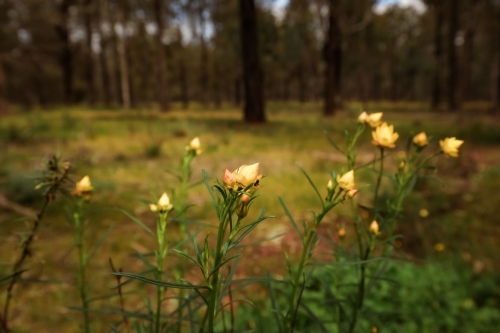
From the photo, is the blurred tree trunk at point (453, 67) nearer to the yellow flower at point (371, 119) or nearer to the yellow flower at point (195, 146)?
the yellow flower at point (371, 119)

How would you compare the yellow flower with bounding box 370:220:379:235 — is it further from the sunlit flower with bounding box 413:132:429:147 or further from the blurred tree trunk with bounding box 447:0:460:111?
the blurred tree trunk with bounding box 447:0:460:111

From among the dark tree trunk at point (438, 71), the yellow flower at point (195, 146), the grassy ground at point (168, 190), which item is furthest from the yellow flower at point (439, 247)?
the dark tree trunk at point (438, 71)

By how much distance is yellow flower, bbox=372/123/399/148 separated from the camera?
863 millimetres

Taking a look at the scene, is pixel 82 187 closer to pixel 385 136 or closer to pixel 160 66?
pixel 385 136

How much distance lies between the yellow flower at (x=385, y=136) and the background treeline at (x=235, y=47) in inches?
360

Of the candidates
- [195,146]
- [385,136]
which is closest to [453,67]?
[385,136]

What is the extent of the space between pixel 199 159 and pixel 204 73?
1903 cm

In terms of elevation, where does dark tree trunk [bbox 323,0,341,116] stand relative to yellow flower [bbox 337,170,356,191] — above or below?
above

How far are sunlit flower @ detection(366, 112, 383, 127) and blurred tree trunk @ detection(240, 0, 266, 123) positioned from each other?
8462 mm

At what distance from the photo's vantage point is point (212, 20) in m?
23.8

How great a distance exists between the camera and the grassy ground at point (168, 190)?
2.06 m

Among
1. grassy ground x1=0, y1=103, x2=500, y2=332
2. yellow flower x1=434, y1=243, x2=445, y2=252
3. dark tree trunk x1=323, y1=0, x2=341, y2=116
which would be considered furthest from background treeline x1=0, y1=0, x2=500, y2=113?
yellow flower x1=434, y1=243, x2=445, y2=252

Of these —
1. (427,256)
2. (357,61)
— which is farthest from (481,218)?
(357,61)

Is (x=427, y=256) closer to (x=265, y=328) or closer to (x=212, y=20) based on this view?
(x=265, y=328)
